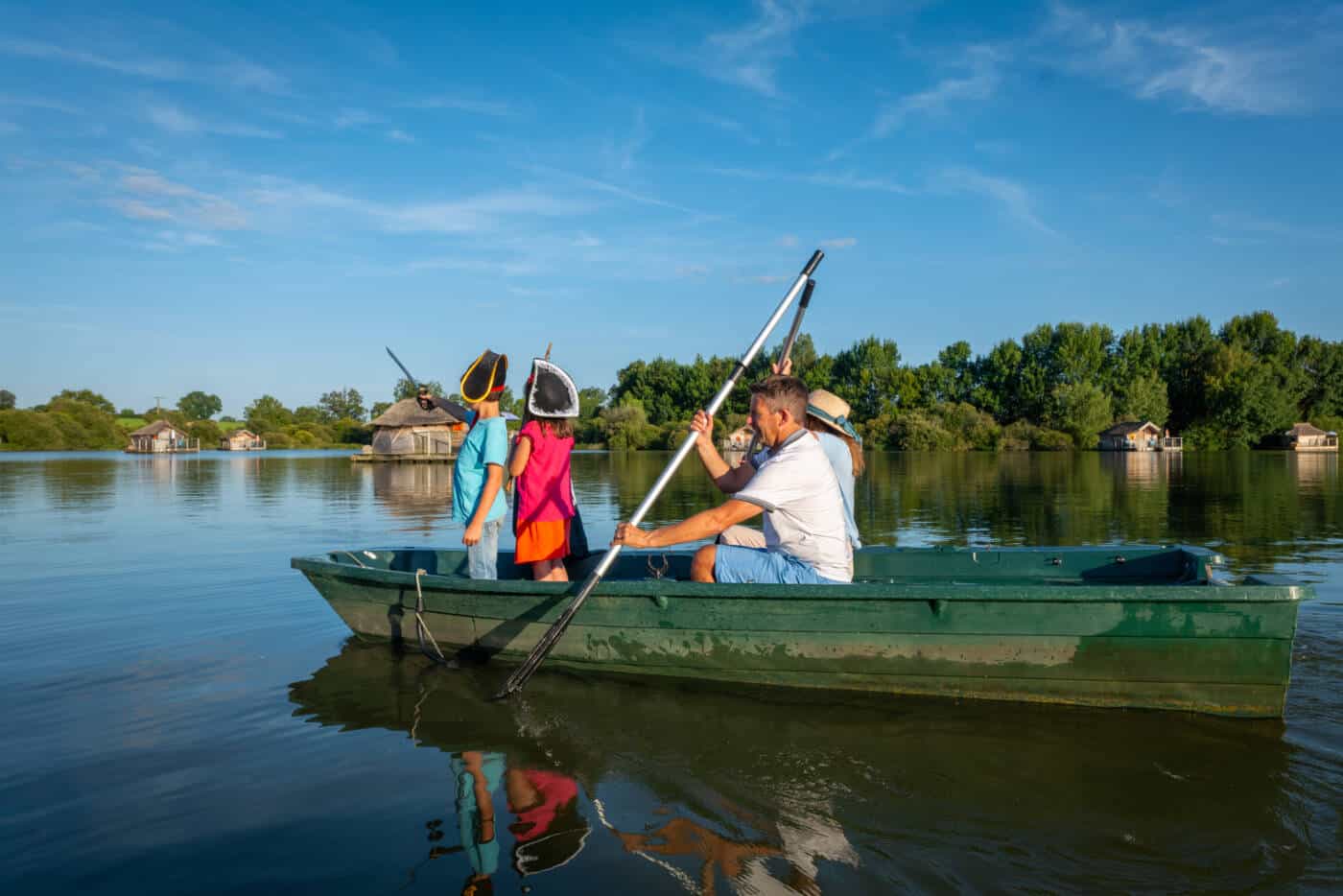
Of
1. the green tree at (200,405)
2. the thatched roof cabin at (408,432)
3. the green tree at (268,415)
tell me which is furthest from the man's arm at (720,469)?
the green tree at (200,405)

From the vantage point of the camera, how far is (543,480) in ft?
20.5

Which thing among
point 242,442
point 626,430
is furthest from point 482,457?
point 242,442

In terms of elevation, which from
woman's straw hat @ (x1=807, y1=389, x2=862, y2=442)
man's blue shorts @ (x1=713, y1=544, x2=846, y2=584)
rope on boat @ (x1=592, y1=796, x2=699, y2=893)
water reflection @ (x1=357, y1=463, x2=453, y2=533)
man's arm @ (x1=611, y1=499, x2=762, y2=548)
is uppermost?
woman's straw hat @ (x1=807, y1=389, x2=862, y2=442)

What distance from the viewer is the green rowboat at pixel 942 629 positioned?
4844mm

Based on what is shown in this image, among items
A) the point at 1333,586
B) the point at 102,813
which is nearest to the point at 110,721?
the point at 102,813

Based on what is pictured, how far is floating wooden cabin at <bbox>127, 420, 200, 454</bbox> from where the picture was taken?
72812 mm

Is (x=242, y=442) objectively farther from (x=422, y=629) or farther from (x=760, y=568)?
(x=760, y=568)

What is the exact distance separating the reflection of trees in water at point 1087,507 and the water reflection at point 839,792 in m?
7.46

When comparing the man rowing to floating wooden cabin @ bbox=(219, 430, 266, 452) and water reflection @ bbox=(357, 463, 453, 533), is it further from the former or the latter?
floating wooden cabin @ bbox=(219, 430, 266, 452)

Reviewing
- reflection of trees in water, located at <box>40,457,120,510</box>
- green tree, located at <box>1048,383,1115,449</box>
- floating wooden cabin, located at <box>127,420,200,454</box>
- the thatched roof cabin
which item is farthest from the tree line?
reflection of trees in water, located at <box>40,457,120,510</box>

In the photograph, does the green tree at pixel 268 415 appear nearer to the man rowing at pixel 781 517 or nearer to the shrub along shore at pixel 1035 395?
the shrub along shore at pixel 1035 395

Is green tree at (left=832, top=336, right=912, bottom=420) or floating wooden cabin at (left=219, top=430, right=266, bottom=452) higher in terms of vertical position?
green tree at (left=832, top=336, right=912, bottom=420)

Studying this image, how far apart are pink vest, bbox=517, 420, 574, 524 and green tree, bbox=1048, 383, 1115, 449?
73730 mm

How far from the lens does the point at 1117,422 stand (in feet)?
238
